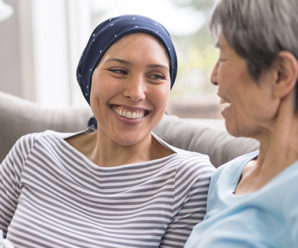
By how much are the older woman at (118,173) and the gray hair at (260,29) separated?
424mm

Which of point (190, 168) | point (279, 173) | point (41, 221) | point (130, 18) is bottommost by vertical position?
point (41, 221)

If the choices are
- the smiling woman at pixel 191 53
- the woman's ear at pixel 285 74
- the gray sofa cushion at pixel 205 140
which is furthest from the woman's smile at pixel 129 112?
the smiling woman at pixel 191 53

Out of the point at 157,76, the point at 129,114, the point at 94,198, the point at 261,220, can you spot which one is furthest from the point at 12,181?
the point at 261,220

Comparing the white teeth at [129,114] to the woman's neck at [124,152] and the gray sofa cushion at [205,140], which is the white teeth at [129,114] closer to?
the woman's neck at [124,152]

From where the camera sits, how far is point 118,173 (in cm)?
153

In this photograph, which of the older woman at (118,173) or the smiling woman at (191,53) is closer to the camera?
the older woman at (118,173)

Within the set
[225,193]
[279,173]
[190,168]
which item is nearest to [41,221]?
[190,168]

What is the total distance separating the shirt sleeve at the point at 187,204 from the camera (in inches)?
54.5

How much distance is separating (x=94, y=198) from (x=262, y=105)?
0.63m

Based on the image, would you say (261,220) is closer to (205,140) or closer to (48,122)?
(205,140)

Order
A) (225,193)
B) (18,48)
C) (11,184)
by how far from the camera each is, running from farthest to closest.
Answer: (18,48) < (11,184) < (225,193)

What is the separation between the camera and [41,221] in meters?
1.48

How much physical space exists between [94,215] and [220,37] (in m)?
0.63

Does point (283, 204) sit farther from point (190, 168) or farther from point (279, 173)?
point (190, 168)
